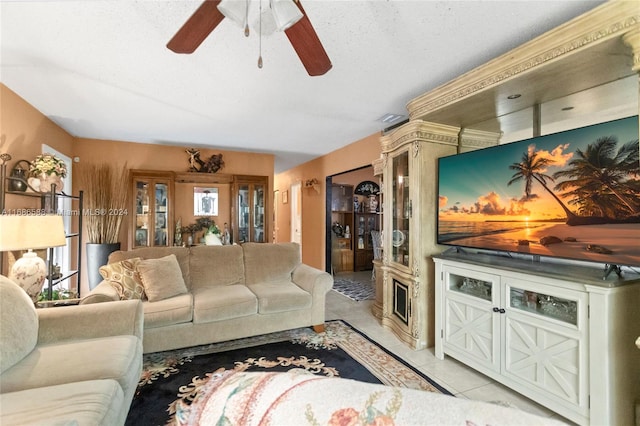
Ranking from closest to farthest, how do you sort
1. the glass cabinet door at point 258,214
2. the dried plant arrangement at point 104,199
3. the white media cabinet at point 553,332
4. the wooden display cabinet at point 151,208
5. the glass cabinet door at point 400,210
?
the white media cabinet at point 553,332 < the glass cabinet door at point 400,210 < the dried plant arrangement at point 104,199 < the wooden display cabinet at point 151,208 < the glass cabinet door at point 258,214

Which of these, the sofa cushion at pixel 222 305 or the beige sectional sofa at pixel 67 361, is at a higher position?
the beige sectional sofa at pixel 67 361

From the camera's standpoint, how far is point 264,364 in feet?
7.96

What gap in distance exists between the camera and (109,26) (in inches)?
69.7

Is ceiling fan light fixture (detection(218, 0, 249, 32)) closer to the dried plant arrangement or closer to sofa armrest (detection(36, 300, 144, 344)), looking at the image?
sofa armrest (detection(36, 300, 144, 344))

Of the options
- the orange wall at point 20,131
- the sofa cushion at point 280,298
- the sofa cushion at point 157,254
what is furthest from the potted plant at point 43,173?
the sofa cushion at point 280,298

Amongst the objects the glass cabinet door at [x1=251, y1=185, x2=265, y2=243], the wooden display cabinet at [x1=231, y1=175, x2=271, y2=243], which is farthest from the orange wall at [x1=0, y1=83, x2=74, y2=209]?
the glass cabinet door at [x1=251, y1=185, x2=265, y2=243]

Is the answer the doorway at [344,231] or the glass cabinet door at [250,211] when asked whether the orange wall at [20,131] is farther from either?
the doorway at [344,231]

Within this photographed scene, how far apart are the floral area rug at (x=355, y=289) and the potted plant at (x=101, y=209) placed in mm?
3384

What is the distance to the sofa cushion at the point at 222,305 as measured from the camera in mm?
2641

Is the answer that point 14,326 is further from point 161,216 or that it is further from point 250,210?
point 250,210

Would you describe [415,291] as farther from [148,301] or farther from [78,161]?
[78,161]

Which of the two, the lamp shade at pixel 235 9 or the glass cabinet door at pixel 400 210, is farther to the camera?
the glass cabinet door at pixel 400 210

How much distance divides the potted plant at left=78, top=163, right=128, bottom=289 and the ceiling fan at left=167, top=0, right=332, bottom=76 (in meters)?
3.64

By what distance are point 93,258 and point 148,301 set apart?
1.89 m
